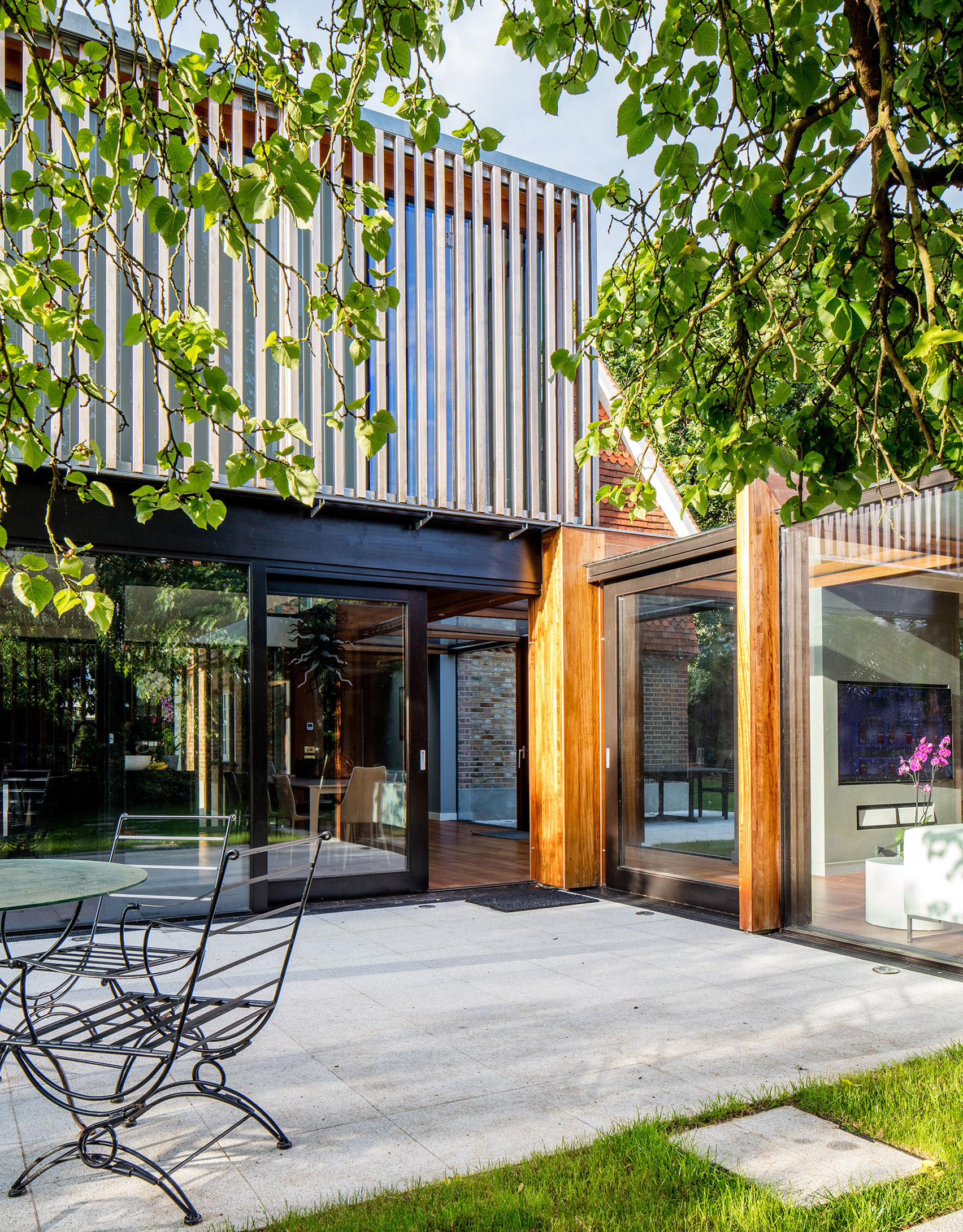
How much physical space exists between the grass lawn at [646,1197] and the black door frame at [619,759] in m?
3.73

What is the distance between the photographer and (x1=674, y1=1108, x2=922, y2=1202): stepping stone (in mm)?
2717

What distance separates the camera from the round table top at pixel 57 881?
2.59 metres

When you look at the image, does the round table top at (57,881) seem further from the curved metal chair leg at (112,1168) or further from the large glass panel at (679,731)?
the large glass panel at (679,731)

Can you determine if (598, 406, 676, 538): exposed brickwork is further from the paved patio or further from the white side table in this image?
the paved patio

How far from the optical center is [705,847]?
685cm

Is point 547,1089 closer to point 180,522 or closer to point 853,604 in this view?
point 853,604

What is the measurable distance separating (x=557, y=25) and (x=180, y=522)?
4.93 meters

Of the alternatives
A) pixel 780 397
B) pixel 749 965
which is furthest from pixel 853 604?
pixel 780 397

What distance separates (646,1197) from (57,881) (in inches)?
75.3

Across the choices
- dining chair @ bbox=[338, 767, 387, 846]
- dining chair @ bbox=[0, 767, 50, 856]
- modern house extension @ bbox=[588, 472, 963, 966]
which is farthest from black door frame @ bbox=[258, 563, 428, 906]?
modern house extension @ bbox=[588, 472, 963, 966]

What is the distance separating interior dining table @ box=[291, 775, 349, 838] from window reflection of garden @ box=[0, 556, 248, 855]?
1.62 ft

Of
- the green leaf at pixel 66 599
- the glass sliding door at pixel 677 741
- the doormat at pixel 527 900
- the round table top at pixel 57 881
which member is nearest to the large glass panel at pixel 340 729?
the doormat at pixel 527 900

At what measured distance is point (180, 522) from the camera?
22.2ft

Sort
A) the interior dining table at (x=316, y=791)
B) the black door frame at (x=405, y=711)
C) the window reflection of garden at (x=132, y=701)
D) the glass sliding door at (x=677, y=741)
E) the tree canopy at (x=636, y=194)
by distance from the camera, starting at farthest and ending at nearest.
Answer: the interior dining table at (x=316, y=791) < the black door frame at (x=405, y=711) < the glass sliding door at (x=677, y=741) < the window reflection of garden at (x=132, y=701) < the tree canopy at (x=636, y=194)
